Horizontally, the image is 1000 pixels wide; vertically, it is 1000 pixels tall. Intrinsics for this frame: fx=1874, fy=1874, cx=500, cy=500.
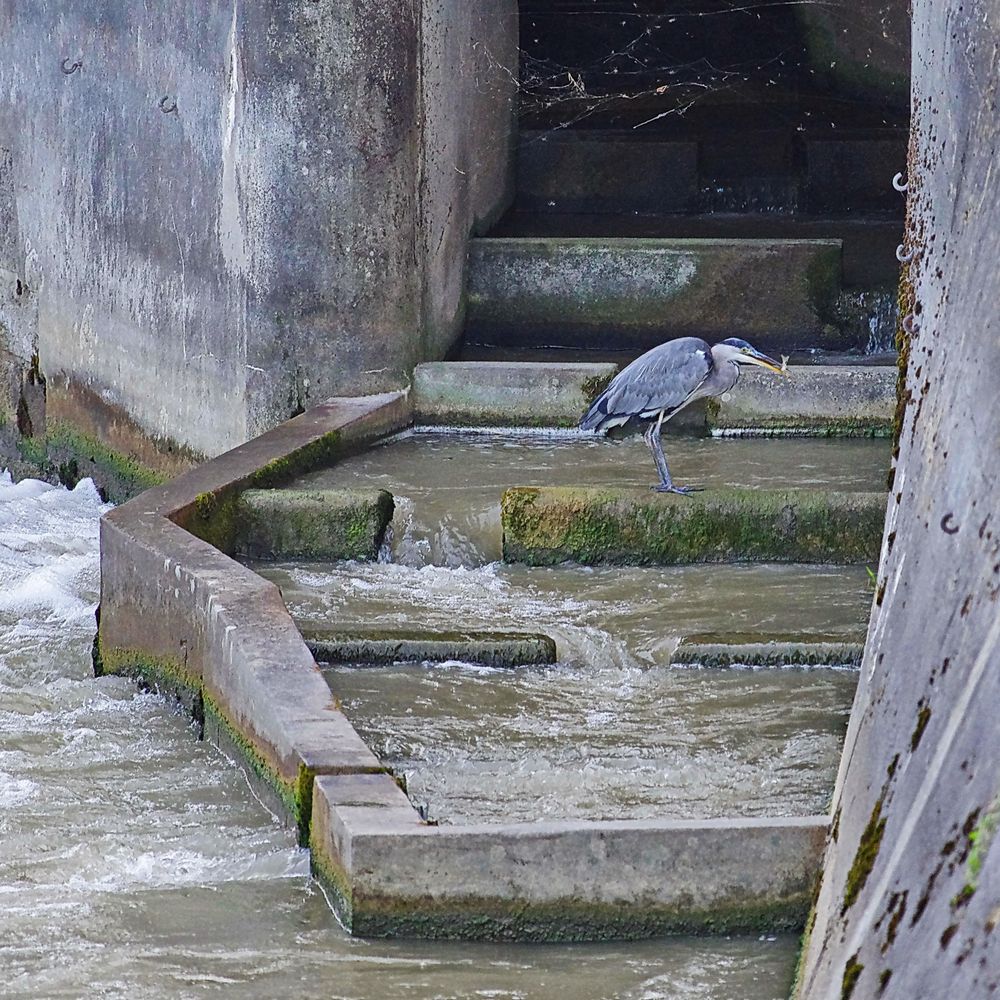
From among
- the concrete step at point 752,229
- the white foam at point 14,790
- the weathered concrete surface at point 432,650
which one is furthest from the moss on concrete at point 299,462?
the concrete step at point 752,229

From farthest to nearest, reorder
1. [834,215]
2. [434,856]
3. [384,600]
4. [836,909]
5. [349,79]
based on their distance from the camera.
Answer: [834,215] → [349,79] → [384,600] → [434,856] → [836,909]

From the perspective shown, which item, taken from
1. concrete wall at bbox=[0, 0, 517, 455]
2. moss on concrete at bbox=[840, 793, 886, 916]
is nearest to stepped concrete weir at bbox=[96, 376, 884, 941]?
moss on concrete at bbox=[840, 793, 886, 916]

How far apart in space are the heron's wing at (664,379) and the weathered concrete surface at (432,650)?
1.62 metres

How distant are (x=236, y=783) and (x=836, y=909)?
2092 millimetres

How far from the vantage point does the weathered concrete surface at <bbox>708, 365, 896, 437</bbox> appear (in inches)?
331

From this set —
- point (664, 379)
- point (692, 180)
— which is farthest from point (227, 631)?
point (692, 180)

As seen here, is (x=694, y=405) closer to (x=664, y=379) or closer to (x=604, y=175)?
(x=664, y=379)

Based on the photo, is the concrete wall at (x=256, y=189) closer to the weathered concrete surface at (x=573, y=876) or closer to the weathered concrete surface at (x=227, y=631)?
the weathered concrete surface at (x=227, y=631)

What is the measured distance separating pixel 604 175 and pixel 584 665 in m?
6.48

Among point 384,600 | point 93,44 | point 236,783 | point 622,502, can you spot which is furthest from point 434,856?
point 93,44

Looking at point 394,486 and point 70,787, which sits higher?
point 394,486

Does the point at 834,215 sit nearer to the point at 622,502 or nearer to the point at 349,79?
the point at 349,79

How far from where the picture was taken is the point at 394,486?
296 inches

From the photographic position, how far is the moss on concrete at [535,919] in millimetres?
4074
